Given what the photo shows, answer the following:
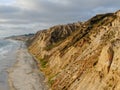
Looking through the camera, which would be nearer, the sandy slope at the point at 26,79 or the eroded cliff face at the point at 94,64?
the eroded cliff face at the point at 94,64

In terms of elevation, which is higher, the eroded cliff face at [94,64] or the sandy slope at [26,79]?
the eroded cliff face at [94,64]

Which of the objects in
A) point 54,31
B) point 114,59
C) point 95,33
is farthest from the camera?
point 54,31

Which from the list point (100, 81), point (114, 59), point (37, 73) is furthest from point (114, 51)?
point (37, 73)

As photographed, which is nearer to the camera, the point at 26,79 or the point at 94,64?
the point at 94,64

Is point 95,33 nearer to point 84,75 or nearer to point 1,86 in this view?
point 84,75

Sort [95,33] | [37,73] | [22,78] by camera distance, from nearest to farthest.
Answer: [95,33]
[22,78]
[37,73]

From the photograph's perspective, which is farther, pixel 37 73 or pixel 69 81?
pixel 37 73

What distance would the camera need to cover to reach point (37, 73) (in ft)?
255

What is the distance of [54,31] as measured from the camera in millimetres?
147375

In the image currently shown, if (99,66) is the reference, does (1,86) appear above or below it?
below

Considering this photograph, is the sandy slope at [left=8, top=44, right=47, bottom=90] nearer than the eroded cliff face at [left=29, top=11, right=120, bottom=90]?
No

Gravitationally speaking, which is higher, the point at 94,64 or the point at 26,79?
the point at 94,64

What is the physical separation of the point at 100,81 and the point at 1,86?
949 inches

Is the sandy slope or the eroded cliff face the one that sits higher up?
the eroded cliff face
